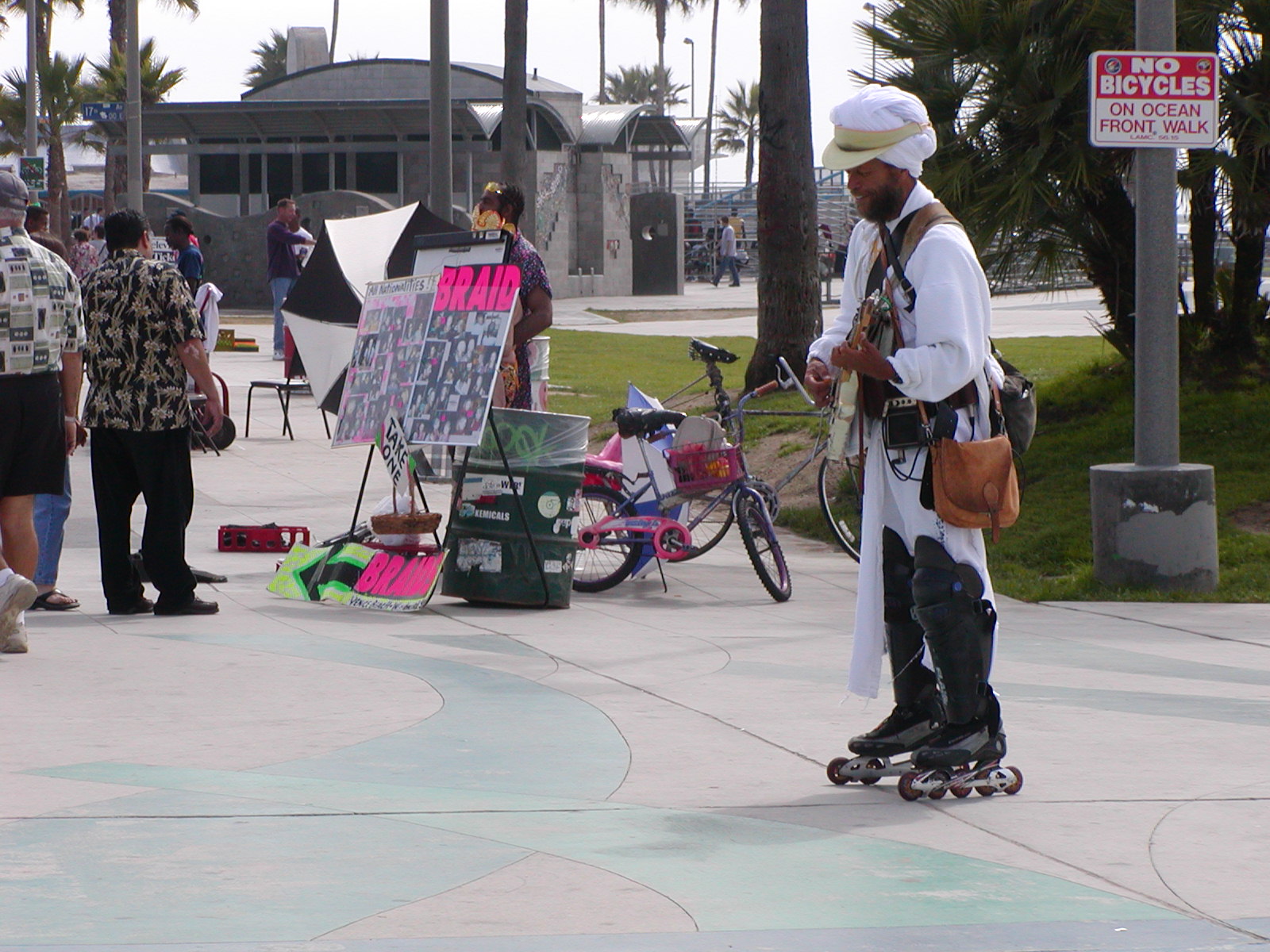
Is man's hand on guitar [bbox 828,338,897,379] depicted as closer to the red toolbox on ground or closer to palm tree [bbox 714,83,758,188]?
the red toolbox on ground

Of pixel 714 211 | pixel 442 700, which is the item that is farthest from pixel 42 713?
pixel 714 211

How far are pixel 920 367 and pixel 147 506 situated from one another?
4364mm

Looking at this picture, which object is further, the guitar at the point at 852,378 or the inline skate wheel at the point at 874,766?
the inline skate wheel at the point at 874,766

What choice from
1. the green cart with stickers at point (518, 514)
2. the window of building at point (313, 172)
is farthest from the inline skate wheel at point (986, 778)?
the window of building at point (313, 172)

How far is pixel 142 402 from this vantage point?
767 centimetres

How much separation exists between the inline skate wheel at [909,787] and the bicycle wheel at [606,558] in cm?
406

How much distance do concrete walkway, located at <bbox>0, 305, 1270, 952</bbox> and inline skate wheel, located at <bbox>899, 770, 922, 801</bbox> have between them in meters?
0.05

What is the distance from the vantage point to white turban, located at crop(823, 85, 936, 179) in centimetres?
487

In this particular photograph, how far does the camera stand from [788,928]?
383 centimetres

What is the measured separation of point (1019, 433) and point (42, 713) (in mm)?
3260

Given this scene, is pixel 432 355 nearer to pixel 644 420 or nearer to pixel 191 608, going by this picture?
pixel 644 420

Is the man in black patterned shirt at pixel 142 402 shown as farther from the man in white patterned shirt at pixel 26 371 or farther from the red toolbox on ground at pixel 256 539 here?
the red toolbox on ground at pixel 256 539

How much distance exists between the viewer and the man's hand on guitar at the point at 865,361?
4.71 m

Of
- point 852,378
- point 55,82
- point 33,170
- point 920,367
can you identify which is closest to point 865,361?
point 920,367
